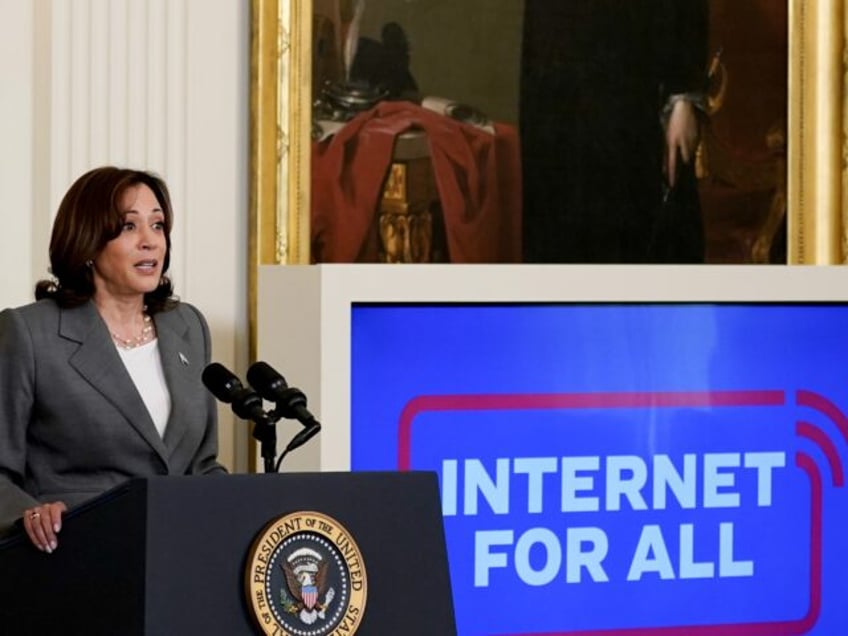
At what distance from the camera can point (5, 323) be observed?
3.78 meters

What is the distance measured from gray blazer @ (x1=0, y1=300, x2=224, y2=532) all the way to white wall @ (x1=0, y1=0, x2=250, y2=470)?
1.00m

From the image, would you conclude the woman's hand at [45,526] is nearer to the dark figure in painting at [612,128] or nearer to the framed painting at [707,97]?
the framed painting at [707,97]

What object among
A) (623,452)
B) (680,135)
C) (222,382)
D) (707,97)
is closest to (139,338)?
(222,382)

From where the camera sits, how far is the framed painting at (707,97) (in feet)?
16.4

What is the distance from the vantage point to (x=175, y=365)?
3.95 metres

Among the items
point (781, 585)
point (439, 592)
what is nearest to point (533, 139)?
point (781, 585)

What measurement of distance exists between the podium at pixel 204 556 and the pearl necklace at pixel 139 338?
890mm

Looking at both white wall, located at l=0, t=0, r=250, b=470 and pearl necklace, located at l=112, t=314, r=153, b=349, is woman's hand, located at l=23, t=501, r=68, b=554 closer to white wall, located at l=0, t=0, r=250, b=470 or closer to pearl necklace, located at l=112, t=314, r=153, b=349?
pearl necklace, located at l=112, t=314, r=153, b=349

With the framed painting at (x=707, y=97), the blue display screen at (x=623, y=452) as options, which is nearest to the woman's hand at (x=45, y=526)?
the blue display screen at (x=623, y=452)

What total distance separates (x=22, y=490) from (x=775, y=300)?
7.69 ft

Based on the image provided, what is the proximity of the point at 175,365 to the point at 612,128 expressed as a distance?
6.66 feet

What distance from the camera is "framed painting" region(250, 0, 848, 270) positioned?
4988 millimetres

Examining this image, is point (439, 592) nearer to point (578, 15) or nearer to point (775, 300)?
point (775, 300)

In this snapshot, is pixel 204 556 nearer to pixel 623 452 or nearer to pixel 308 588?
pixel 308 588
